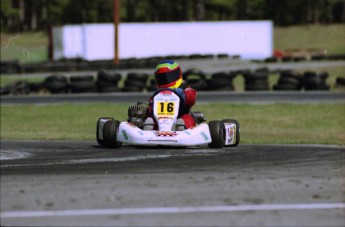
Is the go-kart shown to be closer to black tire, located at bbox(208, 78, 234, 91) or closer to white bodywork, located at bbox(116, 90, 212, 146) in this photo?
white bodywork, located at bbox(116, 90, 212, 146)

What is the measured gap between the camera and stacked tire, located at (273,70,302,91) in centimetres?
2367

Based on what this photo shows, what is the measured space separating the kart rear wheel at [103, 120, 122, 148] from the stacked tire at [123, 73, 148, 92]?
1414cm

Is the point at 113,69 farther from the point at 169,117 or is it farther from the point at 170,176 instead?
the point at 170,176

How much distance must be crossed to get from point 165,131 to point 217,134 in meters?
0.66

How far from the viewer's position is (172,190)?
5.83 m

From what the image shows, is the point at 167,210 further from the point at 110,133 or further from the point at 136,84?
the point at 136,84

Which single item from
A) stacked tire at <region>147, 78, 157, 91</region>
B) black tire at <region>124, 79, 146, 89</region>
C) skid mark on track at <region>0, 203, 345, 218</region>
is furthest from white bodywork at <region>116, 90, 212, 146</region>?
black tire at <region>124, 79, 146, 89</region>

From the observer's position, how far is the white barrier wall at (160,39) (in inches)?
1630

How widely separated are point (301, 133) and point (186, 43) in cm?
2632

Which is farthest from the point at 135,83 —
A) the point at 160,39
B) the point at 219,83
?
the point at 160,39

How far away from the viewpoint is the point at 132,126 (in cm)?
977

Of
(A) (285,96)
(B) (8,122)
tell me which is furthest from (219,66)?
(B) (8,122)

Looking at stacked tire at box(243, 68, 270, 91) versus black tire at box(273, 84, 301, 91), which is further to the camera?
black tire at box(273, 84, 301, 91)

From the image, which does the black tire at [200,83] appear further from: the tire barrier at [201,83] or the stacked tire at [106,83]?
the stacked tire at [106,83]
